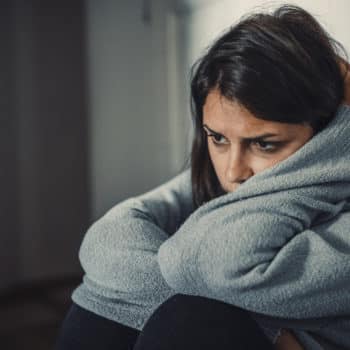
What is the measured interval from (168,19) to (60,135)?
1226mm

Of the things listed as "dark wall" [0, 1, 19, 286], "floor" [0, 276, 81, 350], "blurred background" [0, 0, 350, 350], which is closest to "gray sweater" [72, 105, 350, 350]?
"blurred background" [0, 0, 350, 350]

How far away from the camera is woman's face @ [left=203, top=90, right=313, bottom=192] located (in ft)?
2.48

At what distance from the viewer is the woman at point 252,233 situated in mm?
659

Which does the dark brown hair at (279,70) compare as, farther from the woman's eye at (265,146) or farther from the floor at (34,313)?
the floor at (34,313)

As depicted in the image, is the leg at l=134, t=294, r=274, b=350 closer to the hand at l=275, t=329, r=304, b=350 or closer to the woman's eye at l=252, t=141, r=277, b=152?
the hand at l=275, t=329, r=304, b=350

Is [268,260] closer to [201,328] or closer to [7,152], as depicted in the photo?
[201,328]

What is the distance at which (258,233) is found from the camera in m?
0.66

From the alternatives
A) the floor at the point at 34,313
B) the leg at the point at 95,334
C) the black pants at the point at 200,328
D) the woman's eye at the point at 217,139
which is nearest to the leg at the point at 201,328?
the black pants at the point at 200,328

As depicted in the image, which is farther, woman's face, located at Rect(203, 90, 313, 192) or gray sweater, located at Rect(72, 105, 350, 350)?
woman's face, located at Rect(203, 90, 313, 192)

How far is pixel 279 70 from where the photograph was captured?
0.74 m

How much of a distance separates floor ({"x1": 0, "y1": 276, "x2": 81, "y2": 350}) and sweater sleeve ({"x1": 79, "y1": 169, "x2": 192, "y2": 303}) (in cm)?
114

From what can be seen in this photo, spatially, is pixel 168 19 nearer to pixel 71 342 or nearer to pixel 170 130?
pixel 170 130

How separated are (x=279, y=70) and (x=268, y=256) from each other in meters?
0.23

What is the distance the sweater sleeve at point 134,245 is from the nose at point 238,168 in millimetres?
140
